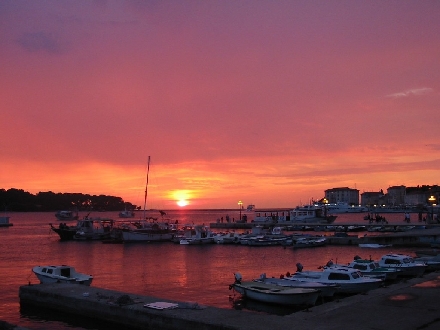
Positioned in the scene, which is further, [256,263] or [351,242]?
[351,242]

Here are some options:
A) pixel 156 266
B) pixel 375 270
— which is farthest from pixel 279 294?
pixel 156 266

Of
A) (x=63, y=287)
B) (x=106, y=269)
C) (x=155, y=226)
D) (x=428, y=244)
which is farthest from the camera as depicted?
(x=155, y=226)

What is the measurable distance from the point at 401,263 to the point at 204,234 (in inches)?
1653

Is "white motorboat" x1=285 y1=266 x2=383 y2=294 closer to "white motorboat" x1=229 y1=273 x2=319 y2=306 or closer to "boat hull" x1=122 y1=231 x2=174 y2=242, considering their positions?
"white motorboat" x1=229 y1=273 x2=319 y2=306

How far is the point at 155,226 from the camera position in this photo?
3270 inches

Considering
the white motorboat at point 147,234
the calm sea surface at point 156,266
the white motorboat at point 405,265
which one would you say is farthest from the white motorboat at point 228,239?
the white motorboat at point 405,265

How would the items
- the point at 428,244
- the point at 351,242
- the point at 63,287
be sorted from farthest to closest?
1. the point at 351,242
2. the point at 428,244
3. the point at 63,287

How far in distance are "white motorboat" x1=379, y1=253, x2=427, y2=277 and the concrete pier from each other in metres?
7.55

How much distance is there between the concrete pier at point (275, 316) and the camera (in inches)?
708

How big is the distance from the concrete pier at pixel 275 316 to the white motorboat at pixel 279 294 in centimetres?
332

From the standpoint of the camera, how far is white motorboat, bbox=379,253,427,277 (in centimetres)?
3501

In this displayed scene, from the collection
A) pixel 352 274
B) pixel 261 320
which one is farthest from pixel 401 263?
Result: pixel 261 320

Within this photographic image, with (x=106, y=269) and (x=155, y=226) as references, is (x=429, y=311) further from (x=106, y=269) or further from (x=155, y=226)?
(x=155, y=226)

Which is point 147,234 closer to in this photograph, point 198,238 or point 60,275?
point 198,238
